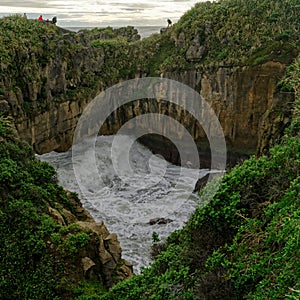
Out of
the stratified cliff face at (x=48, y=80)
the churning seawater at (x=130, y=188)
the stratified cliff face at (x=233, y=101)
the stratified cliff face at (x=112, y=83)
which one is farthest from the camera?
the stratified cliff face at (x=233, y=101)

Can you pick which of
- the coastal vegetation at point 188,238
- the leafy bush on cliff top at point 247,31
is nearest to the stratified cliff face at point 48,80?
the coastal vegetation at point 188,238

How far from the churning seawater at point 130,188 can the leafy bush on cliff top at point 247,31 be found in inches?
283

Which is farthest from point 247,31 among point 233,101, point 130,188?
point 130,188

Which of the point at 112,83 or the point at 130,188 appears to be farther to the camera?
the point at 112,83

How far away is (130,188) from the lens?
18.8 meters

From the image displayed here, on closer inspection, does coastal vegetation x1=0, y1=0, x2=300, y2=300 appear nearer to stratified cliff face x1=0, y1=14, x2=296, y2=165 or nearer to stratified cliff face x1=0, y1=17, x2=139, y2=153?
stratified cliff face x1=0, y1=17, x2=139, y2=153

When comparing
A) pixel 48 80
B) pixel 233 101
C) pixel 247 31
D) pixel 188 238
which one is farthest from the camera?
pixel 247 31

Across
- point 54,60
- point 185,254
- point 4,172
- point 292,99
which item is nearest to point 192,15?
point 54,60

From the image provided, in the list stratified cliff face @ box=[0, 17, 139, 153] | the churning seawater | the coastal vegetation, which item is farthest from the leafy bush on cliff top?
the coastal vegetation

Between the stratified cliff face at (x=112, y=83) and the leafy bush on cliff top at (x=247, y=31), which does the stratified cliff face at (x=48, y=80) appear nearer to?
the stratified cliff face at (x=112, y=83)

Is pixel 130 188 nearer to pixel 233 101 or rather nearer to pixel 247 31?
pixel 233 101

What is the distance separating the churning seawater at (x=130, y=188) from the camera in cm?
1510

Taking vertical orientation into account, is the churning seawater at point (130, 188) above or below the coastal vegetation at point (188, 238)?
below

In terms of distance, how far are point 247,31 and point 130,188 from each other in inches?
468
